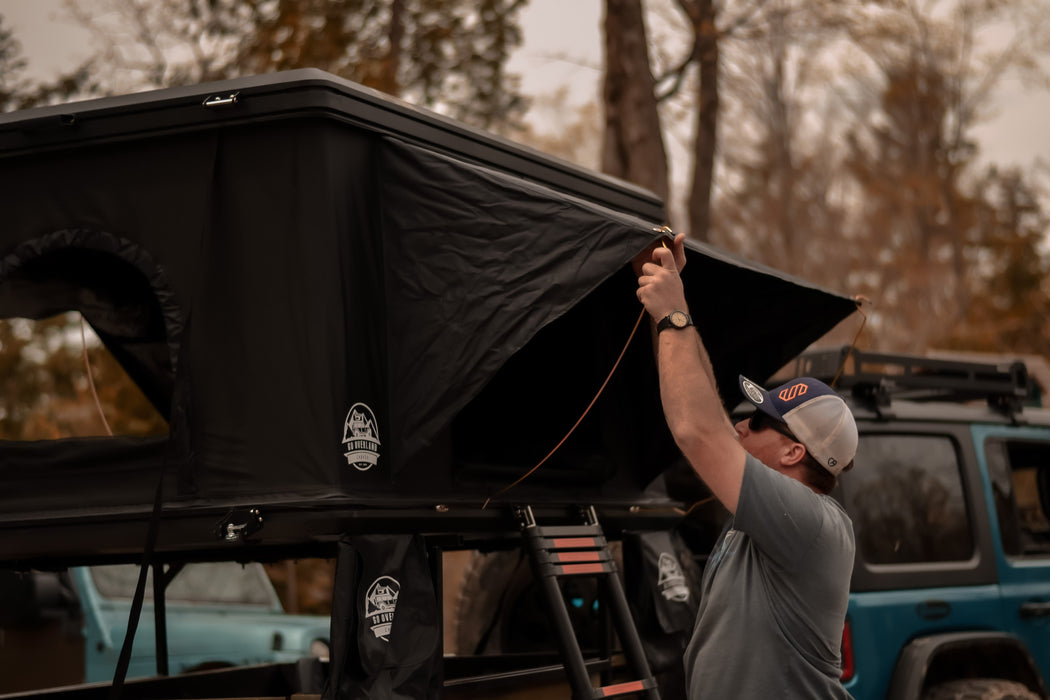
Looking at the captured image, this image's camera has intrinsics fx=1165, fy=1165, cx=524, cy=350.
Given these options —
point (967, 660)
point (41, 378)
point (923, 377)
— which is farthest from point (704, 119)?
point (41, 378)

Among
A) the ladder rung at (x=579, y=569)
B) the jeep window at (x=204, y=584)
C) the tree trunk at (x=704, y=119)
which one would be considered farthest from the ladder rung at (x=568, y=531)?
the tree trunk at (x=704, y=119)

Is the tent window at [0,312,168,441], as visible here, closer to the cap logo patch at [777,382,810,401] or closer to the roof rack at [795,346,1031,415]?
the roof rack at [795,346,1031,415]

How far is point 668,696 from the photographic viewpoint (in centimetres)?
492

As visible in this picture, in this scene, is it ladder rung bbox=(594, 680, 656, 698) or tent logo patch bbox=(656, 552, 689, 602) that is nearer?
ladder rung bbox=(594, 680, 656, 698)

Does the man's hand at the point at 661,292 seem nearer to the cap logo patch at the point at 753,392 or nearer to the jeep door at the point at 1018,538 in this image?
the cap logo patch at the point at 753,392

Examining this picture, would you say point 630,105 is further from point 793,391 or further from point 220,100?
point 793,391

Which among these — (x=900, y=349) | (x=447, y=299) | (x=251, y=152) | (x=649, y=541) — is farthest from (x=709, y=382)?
(x=900, y=349)

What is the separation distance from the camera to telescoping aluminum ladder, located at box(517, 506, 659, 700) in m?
3.85

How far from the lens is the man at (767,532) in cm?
283

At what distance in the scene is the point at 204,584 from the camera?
848 centimetres

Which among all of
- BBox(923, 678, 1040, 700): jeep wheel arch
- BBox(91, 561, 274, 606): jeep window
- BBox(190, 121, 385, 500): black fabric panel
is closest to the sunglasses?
BBox(190, 121, 385, 500): black fabric panel

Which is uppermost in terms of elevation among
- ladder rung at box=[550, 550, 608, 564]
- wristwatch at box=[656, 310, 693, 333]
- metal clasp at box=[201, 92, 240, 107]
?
metal clasp at box=[201, 92, 240, 107]

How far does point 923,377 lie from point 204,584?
17.2 ft

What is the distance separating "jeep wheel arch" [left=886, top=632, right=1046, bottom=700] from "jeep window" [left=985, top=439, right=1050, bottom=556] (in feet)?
1.71
